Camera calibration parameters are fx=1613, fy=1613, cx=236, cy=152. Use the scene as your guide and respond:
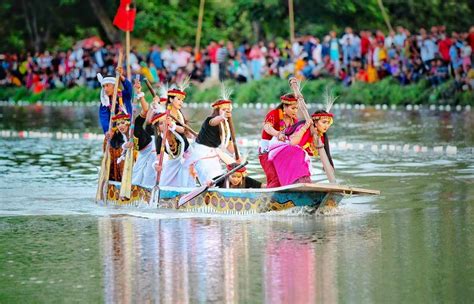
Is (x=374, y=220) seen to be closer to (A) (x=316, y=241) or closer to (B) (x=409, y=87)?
(A) (x=316, y=241)

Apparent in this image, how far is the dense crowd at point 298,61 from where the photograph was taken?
42.1 m

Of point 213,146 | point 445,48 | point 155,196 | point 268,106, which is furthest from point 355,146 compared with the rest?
point 268,106

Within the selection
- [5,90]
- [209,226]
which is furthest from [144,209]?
[5,90]

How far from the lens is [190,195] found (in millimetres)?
18875

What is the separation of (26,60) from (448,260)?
45635 millimetres

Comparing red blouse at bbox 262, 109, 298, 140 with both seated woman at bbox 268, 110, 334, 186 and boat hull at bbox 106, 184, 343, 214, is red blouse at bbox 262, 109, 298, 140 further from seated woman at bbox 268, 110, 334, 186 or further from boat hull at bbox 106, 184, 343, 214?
boat hull at bbox 106, 184, 343, 214

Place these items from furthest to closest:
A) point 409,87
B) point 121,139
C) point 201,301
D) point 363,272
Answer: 1. point 409,87
2. point 121,139
3. point 363,272
4. point 201,301

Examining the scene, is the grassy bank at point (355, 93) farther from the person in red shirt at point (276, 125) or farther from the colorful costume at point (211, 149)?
the person in red shirt at point (276, 125)

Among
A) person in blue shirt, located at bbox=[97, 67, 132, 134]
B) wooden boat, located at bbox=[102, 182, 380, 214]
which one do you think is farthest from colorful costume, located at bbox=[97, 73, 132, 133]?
wooden boat, located at bbox=[102, 182, 380, 214]

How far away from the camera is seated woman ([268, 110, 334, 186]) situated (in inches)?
717

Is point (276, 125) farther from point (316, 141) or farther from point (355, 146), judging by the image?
point (355, 146)

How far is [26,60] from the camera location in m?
59.0

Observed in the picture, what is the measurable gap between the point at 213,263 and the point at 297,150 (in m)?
3.80

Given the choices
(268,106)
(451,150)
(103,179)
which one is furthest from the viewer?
(268,106)
